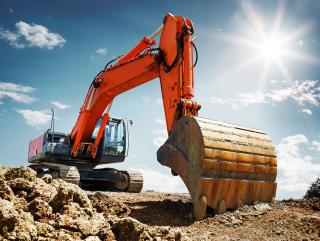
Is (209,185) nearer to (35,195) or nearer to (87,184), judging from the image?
(35,195)

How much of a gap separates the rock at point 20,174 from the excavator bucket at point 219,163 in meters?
2.29

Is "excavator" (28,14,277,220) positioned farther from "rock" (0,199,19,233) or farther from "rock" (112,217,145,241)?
"rock" (0,199,19,233)

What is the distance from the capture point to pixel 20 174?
5.03 m

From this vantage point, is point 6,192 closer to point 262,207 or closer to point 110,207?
point 110,207

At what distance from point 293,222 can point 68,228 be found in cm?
326

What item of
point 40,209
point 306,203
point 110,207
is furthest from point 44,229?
point 306,203

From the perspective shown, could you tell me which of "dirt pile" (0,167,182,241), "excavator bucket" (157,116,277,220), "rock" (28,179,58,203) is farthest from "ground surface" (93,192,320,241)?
"rock" (28,179,58,203)

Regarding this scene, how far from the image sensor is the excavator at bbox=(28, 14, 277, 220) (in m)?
5.78

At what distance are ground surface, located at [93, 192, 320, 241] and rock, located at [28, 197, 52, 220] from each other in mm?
1380

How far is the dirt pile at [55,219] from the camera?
3213mm

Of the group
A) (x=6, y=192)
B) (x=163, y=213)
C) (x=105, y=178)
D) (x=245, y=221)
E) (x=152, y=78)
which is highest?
(x=152, y=78)

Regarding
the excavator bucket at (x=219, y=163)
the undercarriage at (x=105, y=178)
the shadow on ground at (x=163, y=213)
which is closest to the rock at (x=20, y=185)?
the shadow on ground at (x=163, y=213)

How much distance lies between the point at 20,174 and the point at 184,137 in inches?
101

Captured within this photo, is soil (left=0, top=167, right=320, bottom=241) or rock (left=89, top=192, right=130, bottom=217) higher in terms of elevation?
soil (left=0, top=167, right=320, bottom=241)
